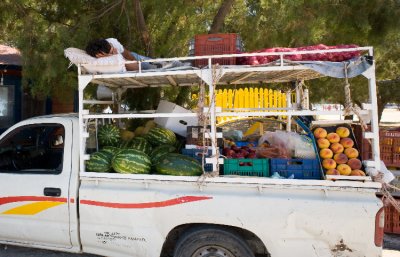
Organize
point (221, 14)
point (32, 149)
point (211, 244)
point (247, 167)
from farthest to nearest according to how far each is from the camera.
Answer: point (221, 14)
point (32, 149)
point (247, 167)
point (211, 244)

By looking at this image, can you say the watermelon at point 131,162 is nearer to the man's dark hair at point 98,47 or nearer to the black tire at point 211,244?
the black tire at point 211,244

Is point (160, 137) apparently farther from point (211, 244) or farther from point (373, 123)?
point (373, 123)

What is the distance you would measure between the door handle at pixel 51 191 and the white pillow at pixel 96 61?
52.3 inches

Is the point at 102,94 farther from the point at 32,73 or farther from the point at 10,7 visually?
the point at 10,7

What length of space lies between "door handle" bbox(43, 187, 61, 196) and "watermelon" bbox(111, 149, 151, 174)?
0.64 m

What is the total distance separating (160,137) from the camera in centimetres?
473

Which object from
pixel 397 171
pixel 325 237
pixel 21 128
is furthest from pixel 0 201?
pixel 397 171

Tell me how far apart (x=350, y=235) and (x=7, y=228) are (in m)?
3.59

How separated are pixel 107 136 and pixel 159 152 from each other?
2.44ft

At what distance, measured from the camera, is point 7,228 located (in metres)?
4.14

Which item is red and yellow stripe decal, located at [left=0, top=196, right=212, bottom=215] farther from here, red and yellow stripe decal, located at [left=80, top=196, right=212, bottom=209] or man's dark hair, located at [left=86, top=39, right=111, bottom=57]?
man's dark hair, located at [left=86, top=39, right=111, bottom=57]

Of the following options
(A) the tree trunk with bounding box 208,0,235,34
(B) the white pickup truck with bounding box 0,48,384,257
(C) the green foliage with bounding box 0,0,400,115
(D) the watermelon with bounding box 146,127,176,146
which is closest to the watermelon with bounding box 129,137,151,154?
(D) the watermelon with bounding box 146,127,176,146

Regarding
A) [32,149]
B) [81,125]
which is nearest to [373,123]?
[81,125]

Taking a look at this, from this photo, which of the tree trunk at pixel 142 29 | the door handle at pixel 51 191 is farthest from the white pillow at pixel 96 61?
the tree trunk at pixel 142 29
